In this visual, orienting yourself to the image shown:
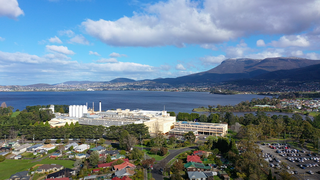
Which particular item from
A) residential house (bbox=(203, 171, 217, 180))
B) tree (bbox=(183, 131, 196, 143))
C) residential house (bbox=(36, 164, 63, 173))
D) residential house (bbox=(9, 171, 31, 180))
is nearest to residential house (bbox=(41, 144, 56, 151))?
residential house (bbox=(36, 164, 63, 173))

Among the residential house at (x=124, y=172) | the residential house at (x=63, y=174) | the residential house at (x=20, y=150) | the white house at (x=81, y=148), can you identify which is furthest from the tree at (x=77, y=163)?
the residential house at (x=20, y=150)

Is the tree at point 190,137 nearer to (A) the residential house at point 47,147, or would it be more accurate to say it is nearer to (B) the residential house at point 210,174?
(B) the residential house at point 210,174

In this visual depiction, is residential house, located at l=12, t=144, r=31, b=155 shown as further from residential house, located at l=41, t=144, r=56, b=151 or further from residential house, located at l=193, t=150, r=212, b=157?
residential house, located at l=193, t=150, r=212, b=157

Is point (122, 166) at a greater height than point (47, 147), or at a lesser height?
greater

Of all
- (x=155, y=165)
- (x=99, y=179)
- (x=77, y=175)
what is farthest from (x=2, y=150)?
(x=155, y=165)

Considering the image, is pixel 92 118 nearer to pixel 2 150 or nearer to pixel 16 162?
pixel 2 150

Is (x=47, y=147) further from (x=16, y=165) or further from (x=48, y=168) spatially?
(x=48, y=168)

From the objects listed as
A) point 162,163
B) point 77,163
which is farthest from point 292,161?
point 77,163
